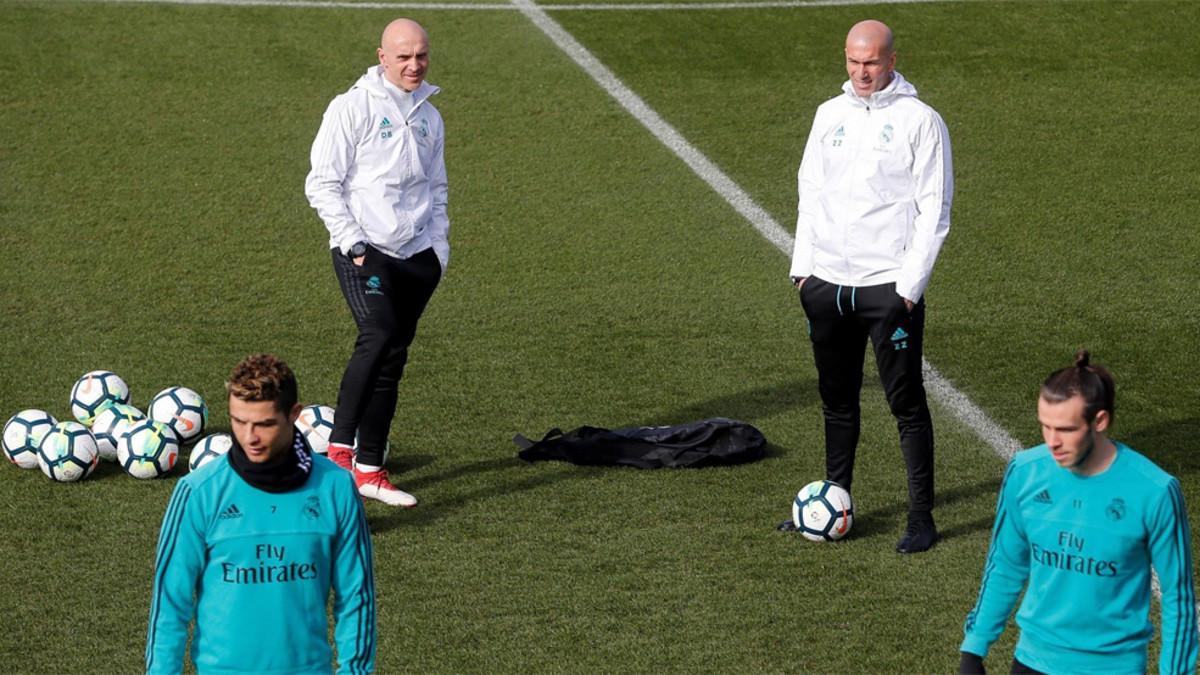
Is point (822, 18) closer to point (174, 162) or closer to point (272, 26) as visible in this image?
point (272, 26)

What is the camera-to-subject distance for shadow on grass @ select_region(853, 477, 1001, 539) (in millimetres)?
8641

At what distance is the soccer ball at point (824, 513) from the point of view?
840 cm

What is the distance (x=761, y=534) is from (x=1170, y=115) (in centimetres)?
1001

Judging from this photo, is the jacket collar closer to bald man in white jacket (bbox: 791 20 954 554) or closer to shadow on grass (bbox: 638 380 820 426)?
bald man in white jacket (bbox: 791 20 954 554)

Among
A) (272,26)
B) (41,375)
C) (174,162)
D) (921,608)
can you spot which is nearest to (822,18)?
(272,26)

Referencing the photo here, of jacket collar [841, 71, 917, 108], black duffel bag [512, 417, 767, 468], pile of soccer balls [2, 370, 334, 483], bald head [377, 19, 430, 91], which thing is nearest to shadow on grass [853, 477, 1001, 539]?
black duffel bag [512, 417, 767, 468]

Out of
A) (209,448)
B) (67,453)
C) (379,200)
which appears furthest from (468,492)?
(67,453)

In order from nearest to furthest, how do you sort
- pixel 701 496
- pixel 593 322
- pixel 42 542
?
pixel 42 542
pixel 701 496
pixel 593 322

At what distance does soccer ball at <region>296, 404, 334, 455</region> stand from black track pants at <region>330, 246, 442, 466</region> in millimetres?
641

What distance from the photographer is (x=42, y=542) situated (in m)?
8.46

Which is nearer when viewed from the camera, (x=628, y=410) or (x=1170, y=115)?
(x=628, y=410)

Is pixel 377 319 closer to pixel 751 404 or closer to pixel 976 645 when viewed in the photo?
pixel 751 404

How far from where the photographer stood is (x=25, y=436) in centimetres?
930

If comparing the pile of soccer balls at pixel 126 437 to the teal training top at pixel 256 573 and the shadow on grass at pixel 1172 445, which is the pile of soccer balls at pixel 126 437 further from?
the shadow on grass at pixel 1172 445
